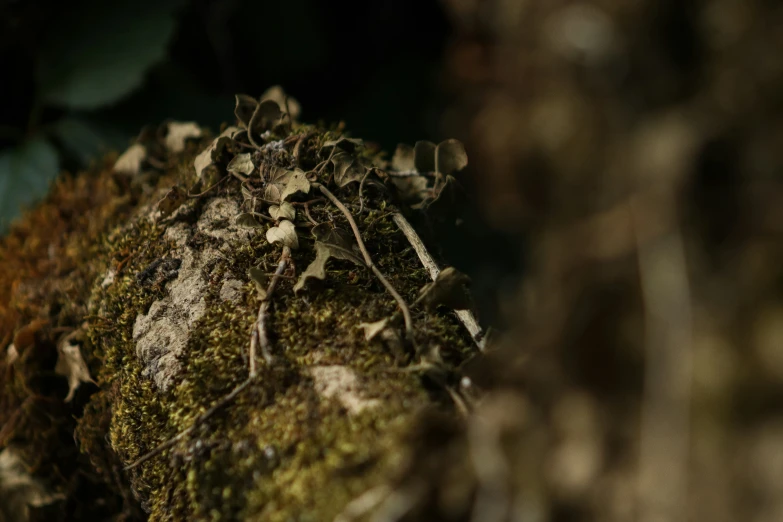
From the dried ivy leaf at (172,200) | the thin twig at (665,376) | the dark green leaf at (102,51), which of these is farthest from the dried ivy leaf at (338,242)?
the dark green leaf at (102,51)

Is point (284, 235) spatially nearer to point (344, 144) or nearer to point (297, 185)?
point (297, 185)

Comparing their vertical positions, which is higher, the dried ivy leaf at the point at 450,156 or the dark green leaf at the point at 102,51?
the dark green leaf at the point at 102,51

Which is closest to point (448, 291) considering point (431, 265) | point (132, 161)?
point (431, 265)

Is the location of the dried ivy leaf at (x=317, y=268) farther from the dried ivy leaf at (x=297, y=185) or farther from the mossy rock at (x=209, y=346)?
the dried ivy leaf at (x=297, y=185)

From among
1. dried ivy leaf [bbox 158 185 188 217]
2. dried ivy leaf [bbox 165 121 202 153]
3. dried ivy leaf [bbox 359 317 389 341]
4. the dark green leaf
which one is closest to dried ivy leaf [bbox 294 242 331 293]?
dried ivy leaf [bbox 359 317 389 341]

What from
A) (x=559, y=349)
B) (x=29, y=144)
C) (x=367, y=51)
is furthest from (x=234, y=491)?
(x=367, y=51)
